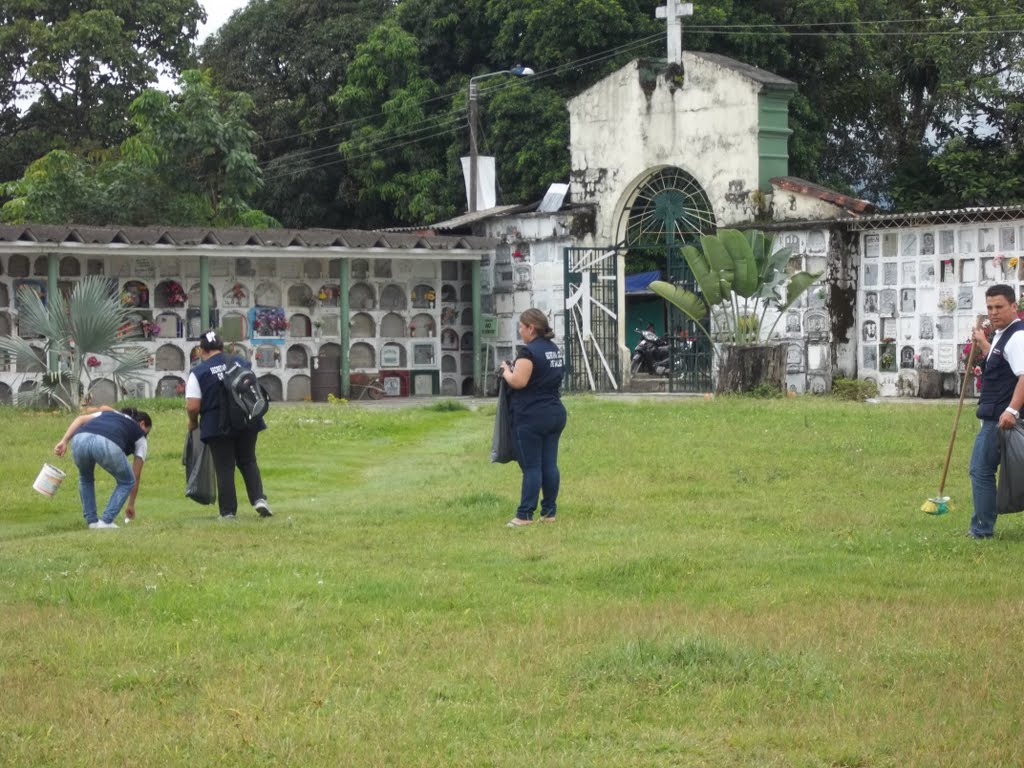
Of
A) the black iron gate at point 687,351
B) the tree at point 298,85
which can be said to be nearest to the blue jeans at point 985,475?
the black iron gate at point 687,351

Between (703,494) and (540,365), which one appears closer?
(540,365)

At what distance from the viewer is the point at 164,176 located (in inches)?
1302

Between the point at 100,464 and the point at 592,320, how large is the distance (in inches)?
662

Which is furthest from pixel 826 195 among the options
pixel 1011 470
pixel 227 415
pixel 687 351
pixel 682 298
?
pixel 1011 470

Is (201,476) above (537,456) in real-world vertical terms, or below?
below

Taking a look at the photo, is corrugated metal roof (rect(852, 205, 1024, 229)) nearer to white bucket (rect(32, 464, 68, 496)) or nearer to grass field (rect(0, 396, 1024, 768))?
grass field (rect(0, 396, 1024, 768))

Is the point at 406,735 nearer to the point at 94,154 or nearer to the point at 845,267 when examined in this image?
the point at 845,267

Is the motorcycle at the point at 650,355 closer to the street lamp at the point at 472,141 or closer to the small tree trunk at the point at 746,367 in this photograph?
the street lamp at the point at 472,141

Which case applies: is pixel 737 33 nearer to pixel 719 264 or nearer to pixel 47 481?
pixel 719 264

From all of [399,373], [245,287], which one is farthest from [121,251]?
[399,373]

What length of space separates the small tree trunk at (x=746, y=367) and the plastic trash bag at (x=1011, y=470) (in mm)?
13406

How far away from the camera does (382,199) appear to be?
125 feet

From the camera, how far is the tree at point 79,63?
38.8m

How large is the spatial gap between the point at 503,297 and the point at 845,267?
715 cm
